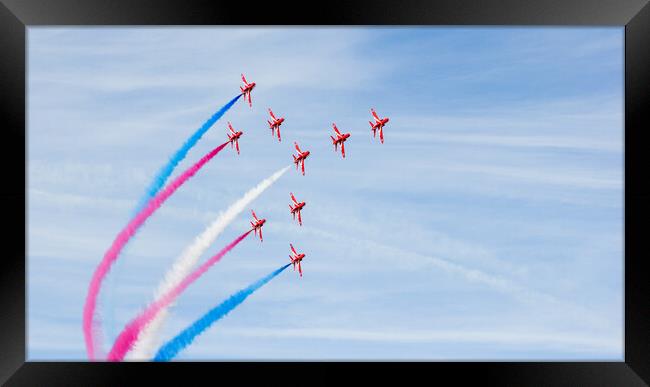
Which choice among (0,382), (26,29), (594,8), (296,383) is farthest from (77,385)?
(594,8)

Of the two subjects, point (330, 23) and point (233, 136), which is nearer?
point (330, 23)

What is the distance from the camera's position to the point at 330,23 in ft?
38.0

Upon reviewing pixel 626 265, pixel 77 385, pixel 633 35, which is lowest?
pixel 77 385

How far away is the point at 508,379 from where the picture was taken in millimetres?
11875

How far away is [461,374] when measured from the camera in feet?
39.0

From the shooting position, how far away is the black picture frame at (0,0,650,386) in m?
11.5

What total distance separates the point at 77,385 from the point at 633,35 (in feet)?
32.6

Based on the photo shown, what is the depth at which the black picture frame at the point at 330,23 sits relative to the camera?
452 inches

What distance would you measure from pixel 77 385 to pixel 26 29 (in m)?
5.50

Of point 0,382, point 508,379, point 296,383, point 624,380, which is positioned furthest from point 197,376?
point 624,380

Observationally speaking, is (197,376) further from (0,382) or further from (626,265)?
(626,265)

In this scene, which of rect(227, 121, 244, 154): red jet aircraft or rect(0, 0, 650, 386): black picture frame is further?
rect(227, 121, 244, 154): red jet aircraft

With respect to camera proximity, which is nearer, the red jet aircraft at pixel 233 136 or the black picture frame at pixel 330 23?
the black picture frame at pixel 330 23

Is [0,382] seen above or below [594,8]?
below
